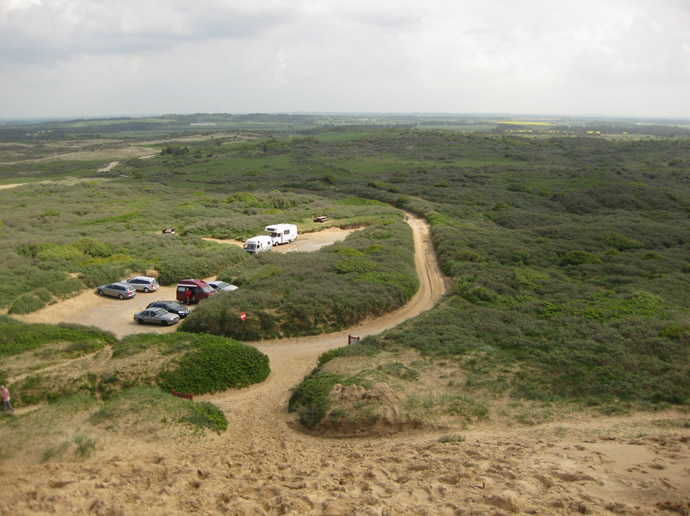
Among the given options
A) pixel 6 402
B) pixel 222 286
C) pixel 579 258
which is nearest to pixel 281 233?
pixel 222 286

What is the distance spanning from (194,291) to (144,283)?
15.1 ft

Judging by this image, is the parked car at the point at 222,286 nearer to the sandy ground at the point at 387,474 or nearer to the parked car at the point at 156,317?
the parked car at the point at 156,317

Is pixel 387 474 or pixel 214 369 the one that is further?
pixel 214 369

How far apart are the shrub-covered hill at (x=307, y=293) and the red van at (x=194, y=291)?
2.16 meters

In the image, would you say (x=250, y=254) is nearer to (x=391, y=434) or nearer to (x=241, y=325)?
(x=241, y=325)

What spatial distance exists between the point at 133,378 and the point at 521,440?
13390mm

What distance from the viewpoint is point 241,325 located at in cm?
2377

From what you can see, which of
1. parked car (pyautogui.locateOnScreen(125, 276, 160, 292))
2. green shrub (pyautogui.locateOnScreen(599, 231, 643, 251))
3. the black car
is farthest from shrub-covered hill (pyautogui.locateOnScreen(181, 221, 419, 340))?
green shrub (pyautogui.locateOnScreen(599, 231, 643, 251))

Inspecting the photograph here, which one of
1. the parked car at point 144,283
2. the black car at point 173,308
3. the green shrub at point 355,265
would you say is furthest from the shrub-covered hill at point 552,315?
the parked car at point 144,283

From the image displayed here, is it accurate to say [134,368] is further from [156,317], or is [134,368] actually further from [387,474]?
[387,474]

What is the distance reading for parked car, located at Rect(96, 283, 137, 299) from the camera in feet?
98.3

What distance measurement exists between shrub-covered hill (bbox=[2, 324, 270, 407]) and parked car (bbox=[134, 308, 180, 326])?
15.3 feet

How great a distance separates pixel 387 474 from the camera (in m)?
11.7

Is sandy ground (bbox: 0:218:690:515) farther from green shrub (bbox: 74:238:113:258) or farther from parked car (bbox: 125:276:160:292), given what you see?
green shrub (bbox: 74:238:113:258)
